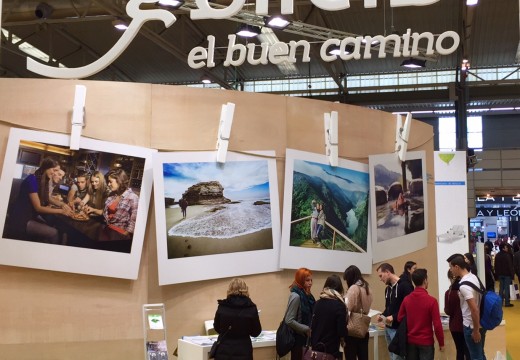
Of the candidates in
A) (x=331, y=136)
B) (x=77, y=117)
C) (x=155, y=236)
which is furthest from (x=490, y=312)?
(x=77, y=117)

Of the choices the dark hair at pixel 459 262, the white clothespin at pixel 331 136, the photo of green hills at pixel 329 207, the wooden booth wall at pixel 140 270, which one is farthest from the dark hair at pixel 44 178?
the dark hair at pixel 459 262

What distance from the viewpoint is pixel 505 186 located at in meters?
23.5

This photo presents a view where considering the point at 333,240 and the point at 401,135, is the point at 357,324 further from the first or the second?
the point at 401,135

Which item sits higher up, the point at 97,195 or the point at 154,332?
the point at 97,195

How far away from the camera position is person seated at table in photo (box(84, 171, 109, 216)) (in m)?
6.72

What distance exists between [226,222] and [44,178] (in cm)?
186

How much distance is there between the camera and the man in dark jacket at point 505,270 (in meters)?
14.9

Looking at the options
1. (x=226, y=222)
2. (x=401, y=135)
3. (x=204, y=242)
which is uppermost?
(x=401, y=135)

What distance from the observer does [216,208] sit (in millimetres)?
7141

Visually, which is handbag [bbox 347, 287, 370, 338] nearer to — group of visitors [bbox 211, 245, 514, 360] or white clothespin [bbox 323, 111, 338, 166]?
group of visitors [bbox 211, 245, 514, 360]

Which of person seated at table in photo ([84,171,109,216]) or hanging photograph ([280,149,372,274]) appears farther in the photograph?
hanging photograph ([280,149,372,274])

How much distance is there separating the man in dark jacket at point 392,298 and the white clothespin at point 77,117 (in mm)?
3200

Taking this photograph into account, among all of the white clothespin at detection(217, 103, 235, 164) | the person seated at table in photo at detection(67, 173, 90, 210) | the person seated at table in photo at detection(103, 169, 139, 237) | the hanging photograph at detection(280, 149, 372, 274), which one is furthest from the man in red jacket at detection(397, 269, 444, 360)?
the person seated at table in photo at detection(67, 173, 90, 210)

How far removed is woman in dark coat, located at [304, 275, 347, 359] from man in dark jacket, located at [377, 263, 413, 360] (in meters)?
1.10
